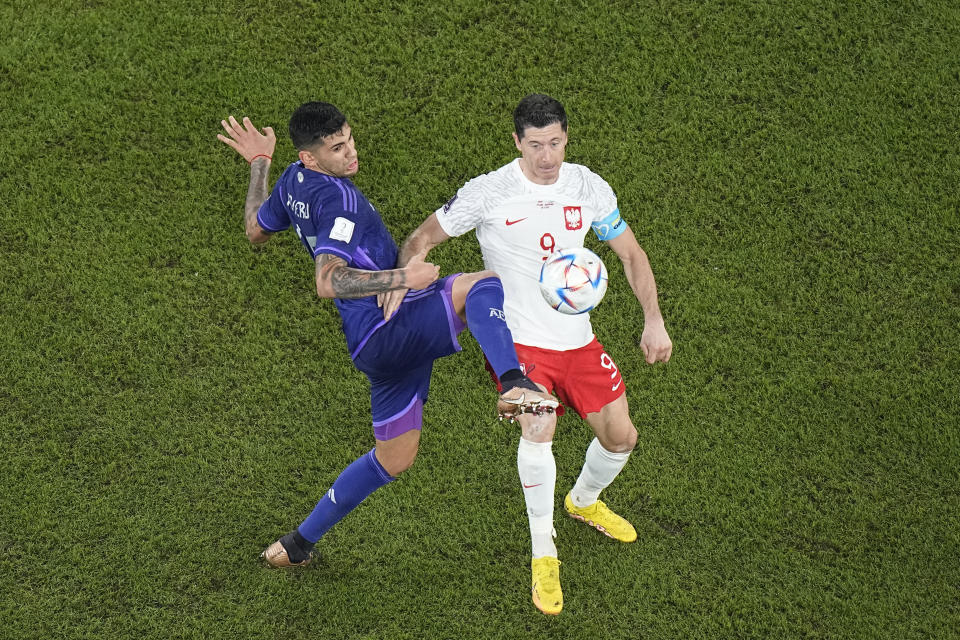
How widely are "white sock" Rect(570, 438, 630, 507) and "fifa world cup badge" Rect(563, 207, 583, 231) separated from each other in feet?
4.08

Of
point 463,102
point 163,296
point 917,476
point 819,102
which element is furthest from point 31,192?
point 917,476

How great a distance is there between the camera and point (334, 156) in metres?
5.00

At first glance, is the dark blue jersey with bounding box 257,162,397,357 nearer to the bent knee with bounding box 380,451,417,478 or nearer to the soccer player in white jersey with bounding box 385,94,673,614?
the soccer player in white jersey with bounding box 385,94,673,614

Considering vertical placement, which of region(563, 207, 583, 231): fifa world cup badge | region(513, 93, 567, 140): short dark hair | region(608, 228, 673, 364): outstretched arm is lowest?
region(608, 228, 673, 364): outstretched arm

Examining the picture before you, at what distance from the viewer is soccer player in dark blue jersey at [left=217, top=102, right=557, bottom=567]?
468 centimetres

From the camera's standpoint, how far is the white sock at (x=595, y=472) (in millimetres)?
5488

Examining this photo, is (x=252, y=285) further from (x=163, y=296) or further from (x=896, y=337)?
(x=896, y=337)

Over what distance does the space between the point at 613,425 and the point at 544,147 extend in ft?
5.14

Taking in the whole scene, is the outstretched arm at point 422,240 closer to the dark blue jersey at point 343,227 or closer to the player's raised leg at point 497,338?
the dark blue jersey at point 343,227

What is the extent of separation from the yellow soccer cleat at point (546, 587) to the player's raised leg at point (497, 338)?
1.01 m

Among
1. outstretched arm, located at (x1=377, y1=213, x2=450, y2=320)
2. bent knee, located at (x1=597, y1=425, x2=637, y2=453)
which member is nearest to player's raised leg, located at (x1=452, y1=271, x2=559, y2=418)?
outstretched arm, located at (x1=377, y1=213, x2=450, y2=320)

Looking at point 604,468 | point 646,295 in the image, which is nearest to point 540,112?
point 646,295

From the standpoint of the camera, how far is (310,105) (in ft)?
16.2

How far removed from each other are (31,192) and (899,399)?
20.9 ft
